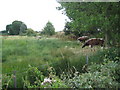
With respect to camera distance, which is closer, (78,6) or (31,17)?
(31,17)

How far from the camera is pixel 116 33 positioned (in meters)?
3.23

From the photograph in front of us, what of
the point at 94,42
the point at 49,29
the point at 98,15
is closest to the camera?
the point at 49,29

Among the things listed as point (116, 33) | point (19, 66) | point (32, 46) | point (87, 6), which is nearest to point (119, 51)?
point (116, 33)

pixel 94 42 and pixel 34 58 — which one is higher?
pixel 94 42

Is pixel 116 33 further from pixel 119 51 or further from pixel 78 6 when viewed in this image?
pixel 78 6

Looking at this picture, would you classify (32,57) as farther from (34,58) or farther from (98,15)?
(98,15)

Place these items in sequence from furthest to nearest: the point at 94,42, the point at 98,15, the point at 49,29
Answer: the point at 94,42 → the point at 98,15 → the point at 49,29

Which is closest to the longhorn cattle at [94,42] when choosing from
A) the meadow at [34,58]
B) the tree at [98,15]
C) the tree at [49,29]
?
the tree at [98,15]

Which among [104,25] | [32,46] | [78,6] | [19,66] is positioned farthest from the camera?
[78,6]

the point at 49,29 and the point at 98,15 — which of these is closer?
the point at 49,29

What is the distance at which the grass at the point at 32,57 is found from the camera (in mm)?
2104

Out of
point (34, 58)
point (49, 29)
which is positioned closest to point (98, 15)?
point (49, 29)

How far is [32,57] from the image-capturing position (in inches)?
104

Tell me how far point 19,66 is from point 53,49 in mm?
974
